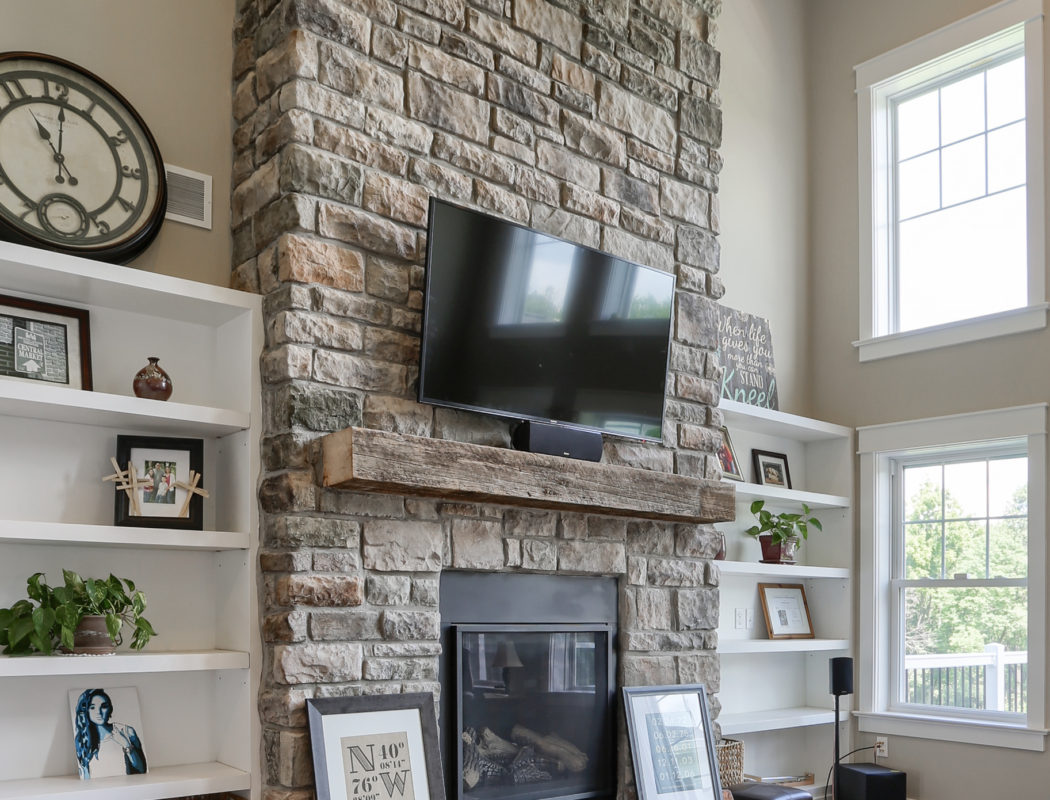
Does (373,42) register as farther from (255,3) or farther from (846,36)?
(846,36)

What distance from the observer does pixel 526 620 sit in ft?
11.0

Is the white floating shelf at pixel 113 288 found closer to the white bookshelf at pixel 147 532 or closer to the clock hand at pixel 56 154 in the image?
the white bookshelf at pixel 147 532

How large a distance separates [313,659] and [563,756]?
1.09 m

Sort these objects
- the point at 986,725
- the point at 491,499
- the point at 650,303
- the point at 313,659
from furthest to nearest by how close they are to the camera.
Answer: the point at 986,725 → the point at 650,303 → the point at 491,499 → the point at 313,659

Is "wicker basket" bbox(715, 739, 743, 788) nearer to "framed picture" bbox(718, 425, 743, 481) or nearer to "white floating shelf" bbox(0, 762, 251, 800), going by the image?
"framed picture" bbox(718, 425, 743, 481)

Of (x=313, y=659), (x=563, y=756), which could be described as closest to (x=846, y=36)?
(x=563, y=756)

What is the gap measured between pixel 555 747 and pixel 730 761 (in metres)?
1.01

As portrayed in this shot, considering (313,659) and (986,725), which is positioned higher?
(313,659)

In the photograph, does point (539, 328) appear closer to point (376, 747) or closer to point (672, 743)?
point (376, 747)

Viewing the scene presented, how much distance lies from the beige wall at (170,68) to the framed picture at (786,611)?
2968 millimetres

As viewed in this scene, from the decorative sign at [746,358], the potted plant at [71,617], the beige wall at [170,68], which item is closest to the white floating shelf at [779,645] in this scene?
the decorative sign at [746,358]

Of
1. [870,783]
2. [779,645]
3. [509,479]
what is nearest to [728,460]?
[779,645]

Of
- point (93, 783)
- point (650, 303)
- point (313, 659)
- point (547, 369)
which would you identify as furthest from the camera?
point (650, 303)

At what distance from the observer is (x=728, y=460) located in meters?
4.54
